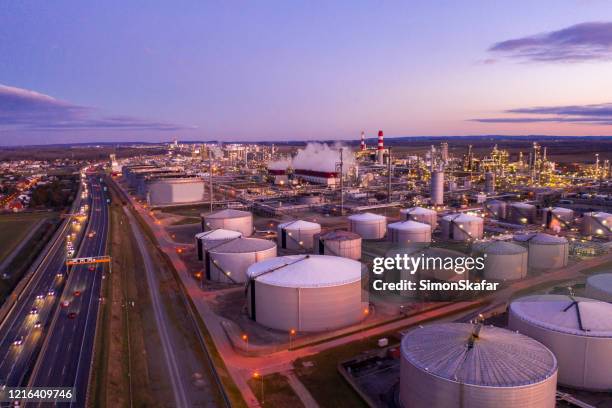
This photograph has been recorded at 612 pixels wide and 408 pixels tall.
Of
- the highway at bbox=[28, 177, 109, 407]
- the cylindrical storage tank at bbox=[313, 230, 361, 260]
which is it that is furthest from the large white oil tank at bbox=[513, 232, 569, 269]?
the highway at bbox=[28, 177, 109, 407]

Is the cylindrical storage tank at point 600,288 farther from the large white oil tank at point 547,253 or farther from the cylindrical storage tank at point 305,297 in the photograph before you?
the cylindrical storage tank at point 305,297

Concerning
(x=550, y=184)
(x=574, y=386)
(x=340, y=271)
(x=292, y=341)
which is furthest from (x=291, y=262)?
(x=550, y=184)

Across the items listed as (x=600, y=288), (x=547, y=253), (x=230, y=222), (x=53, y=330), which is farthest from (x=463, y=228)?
(x=53, y=330)

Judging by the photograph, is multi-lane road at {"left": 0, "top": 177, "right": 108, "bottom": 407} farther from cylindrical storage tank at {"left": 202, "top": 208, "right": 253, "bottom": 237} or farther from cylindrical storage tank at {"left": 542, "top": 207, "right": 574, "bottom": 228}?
cylindrical storage tank at {"left": 542, "top": 207, "right": 574, "bottom": 228}

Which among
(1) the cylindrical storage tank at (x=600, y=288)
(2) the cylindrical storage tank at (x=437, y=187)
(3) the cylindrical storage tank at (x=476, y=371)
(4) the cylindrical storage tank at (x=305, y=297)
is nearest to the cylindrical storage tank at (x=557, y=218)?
(2) the cylindrical storage tank at (x=437, y=187)

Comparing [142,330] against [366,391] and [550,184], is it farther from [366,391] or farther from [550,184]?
[550,184]

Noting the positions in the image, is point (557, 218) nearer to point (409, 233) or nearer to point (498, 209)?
point (498, 209)
